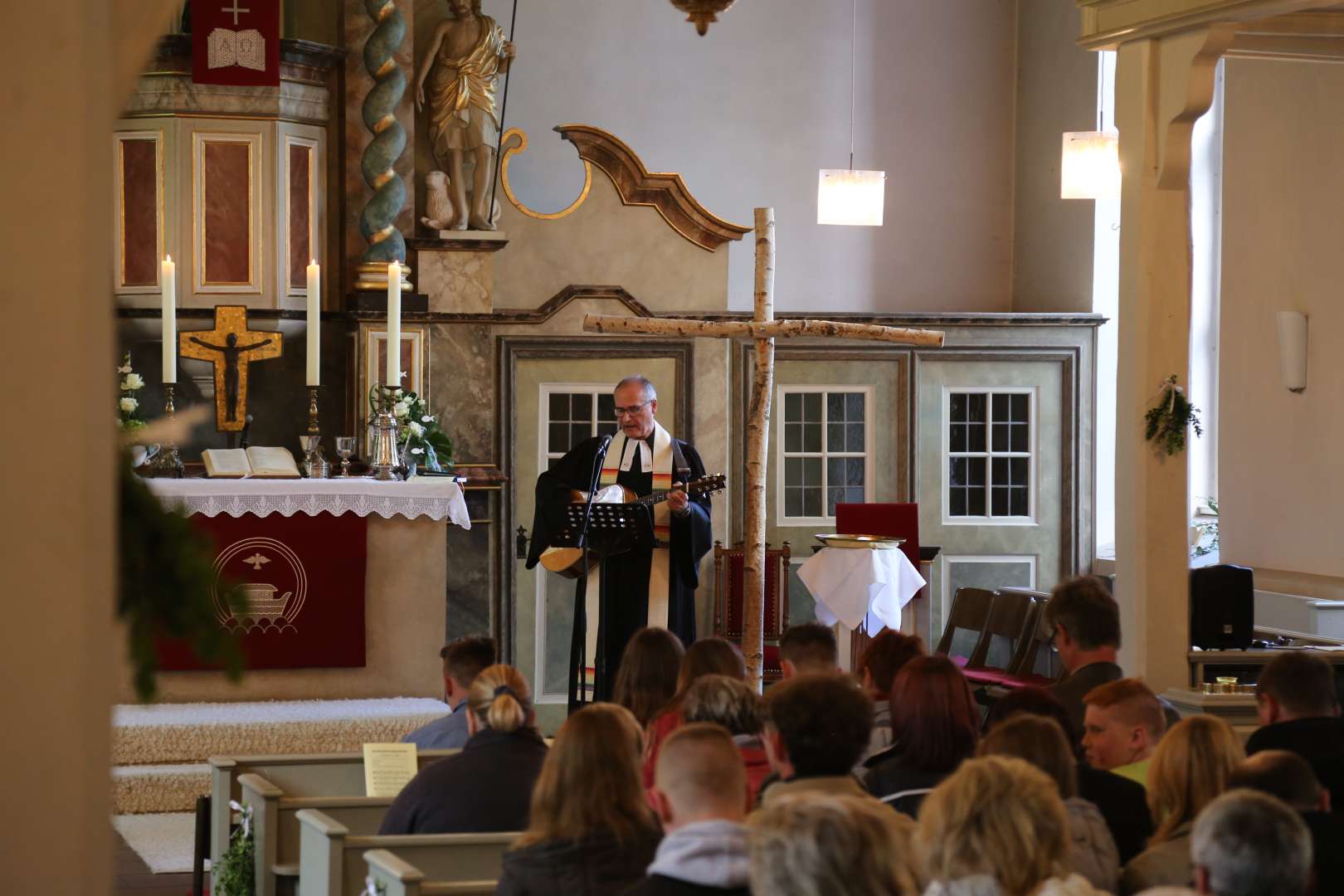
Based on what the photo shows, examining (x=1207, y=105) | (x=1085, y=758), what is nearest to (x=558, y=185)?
(x=1207, y=105)

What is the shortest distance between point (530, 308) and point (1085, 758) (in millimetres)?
7464

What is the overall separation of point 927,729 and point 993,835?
1246mm

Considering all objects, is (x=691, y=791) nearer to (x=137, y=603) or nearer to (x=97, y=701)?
(x=137, y=603)

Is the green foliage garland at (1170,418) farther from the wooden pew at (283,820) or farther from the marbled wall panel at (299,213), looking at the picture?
the marbled wall panel at (299,213)

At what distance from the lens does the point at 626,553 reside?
8.38 metres

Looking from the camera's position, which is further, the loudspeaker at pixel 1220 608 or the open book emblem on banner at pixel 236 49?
the open book emblem on banner at pixel 236 49

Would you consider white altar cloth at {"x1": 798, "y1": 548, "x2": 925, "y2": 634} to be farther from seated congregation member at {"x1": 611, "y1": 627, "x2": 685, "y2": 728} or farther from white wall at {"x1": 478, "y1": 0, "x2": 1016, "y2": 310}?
white wall at {"x1": 478, "y1": 0, "x2": 1016, "y2": 310}

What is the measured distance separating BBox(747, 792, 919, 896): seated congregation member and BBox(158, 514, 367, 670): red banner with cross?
550 centimetres

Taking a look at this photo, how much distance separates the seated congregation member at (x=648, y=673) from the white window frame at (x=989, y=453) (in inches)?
284

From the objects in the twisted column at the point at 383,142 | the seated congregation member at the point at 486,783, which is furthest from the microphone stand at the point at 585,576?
the twisted column at the point at 383,142

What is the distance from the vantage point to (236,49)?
34.4 feet

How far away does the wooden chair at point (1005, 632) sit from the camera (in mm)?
10086

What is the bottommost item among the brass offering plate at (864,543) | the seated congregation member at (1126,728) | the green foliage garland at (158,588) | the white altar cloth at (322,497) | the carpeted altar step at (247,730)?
the carpeted altar step at (247,730)

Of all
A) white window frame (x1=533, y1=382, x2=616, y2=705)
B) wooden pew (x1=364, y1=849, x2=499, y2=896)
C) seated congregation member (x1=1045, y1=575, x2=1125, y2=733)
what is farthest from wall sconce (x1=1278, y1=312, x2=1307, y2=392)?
wooden pew (x1=364, y1=849, x2=499, y2=896)
